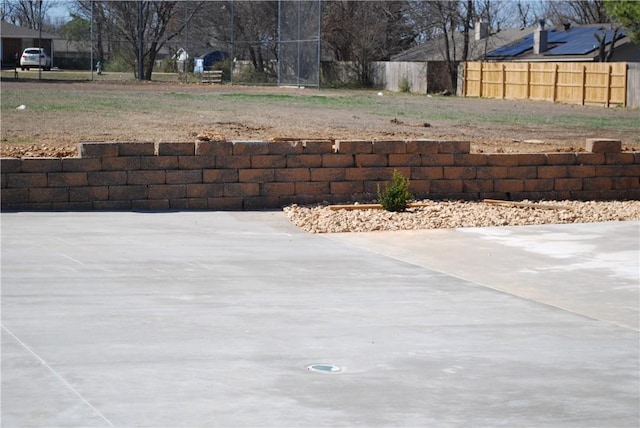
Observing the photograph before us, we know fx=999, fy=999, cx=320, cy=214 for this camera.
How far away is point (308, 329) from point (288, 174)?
656 centimetres

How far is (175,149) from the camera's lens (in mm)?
13078

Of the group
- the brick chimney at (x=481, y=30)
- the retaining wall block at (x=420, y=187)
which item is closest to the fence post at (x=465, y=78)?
Answer: the brick chimney at (x=481, y=30)

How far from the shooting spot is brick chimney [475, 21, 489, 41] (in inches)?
2472

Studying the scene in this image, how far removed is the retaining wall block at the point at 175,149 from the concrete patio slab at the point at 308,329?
1836 millimetres

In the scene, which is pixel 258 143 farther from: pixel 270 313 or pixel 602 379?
pixel 602 379

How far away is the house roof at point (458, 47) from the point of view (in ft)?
204

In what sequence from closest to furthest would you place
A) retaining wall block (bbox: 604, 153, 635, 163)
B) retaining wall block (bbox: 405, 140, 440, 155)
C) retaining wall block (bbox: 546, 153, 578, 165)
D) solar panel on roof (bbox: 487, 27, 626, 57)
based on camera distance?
retaining wall block (bbox: 405, 140, 440, 155), retaining wall block (bbox: 546, 153, 578, 165), retaining wall block (bbox: 604, 153, 635, 163), solar panel on roof (bbox: 487, 27, 626, 57)

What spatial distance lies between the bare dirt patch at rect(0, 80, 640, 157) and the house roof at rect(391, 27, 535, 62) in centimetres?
2884

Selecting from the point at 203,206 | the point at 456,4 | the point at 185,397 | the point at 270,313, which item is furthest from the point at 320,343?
the point at 456,4

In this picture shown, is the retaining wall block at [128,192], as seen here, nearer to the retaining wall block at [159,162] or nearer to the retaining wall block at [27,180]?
the retaining wall block at [159,162]

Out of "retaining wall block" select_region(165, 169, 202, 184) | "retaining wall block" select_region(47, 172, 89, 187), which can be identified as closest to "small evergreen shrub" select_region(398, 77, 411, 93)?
"retaining wall block" select_region(165, 169, 202, 184)

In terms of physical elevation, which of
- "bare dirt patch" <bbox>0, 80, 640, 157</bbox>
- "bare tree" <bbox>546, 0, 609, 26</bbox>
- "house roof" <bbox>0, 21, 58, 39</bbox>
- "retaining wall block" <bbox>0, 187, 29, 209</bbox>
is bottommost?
"retaining wall block" <bbox>0, 187, 29, 209</bbox>

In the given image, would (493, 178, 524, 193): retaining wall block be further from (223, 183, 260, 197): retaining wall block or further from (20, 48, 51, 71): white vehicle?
(20, 48, 51, 71): white vehicle

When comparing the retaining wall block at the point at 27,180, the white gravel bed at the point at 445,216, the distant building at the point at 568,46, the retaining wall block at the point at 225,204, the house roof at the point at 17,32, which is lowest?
the white gravel bed at the point at 445,216
